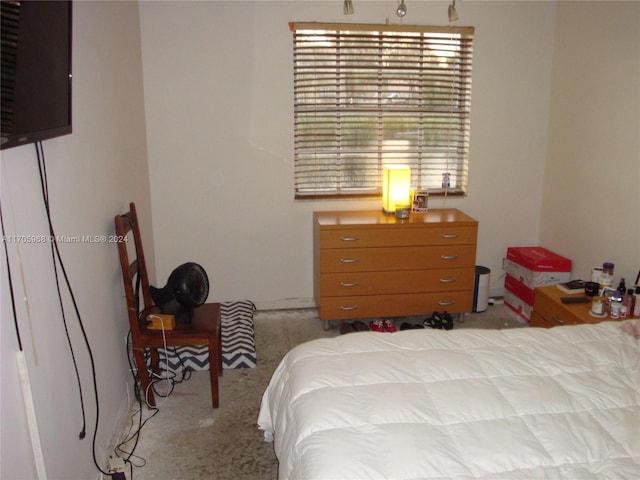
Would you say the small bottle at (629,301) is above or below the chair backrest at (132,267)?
below

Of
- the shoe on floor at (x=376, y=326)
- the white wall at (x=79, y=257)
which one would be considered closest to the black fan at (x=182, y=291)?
the white wall at (x=79, y=257)

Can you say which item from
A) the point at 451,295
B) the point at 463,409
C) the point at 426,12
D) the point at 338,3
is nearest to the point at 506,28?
the point at 426,12

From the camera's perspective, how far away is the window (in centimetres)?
380

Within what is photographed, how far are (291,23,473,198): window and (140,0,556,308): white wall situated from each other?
0.09m

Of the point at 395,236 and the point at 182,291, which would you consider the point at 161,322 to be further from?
the point at 395,236

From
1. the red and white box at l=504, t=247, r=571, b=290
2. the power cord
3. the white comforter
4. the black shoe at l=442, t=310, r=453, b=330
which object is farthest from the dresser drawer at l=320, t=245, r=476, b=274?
the power cord

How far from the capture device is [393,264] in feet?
12.0

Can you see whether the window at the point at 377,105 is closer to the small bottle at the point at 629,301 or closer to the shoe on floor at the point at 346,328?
the shoe on floor at the point at 346,328

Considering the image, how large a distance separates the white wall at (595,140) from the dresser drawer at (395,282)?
863 mm

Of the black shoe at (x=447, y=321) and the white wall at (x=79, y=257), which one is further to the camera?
the black shoe at (x=447, y=321)

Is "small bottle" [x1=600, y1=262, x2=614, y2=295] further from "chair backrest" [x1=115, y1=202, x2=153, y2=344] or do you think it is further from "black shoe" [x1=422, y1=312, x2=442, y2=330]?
"chair backrest" [x1=115, y1=202, x2=153, y2=344]

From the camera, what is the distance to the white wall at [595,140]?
10.5 feet

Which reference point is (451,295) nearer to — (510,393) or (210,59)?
(510,393)

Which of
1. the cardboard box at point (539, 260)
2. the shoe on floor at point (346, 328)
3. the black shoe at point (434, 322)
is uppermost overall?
the cardboard box at point (539, 260)
